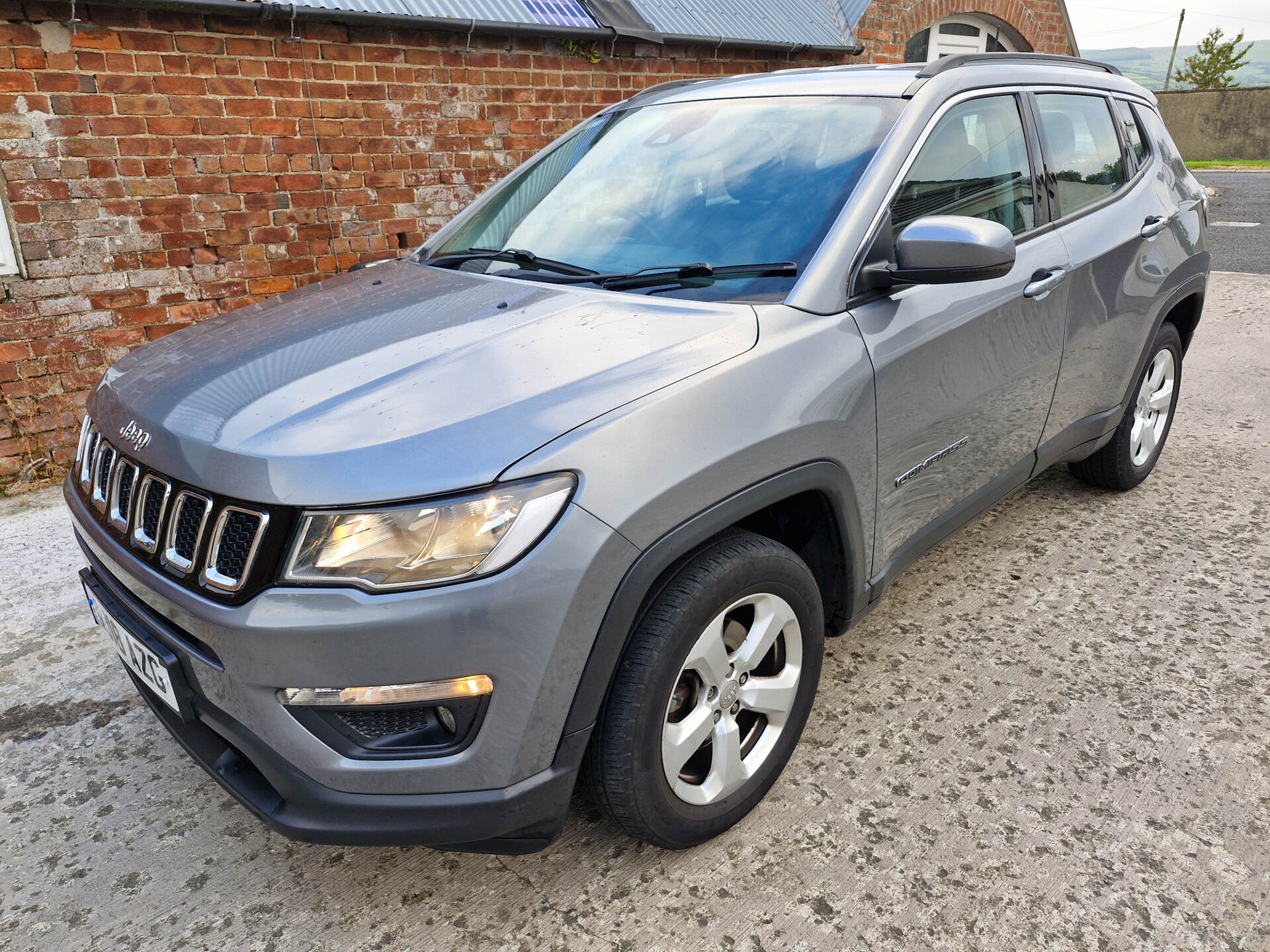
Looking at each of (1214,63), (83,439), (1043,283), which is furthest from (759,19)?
(1214,63)

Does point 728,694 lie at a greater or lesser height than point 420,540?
lesser

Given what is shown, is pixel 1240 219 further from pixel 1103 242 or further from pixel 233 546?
pixel 233 546

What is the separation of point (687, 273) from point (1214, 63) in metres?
59.9

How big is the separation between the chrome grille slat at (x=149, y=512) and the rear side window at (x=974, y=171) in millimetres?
1920

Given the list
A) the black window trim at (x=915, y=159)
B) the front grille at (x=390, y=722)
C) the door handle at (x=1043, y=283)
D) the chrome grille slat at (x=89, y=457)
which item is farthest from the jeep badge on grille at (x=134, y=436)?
the door handle at (x=1043, y=283)

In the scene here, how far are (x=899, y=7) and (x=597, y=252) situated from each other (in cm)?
823

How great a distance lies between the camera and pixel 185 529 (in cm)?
184

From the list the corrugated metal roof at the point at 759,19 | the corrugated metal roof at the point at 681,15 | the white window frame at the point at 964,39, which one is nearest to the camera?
the corrugated metal roof at the point at 681,15

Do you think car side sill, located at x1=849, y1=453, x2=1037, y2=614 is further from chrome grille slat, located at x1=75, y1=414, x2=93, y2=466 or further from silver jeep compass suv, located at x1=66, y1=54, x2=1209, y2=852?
chrome grille slat, located at x1=75, y1=414, x2=93, y2=466

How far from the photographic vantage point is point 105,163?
4660 mm

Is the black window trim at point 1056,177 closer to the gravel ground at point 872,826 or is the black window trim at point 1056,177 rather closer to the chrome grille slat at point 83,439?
the gravel ground at point 872,826

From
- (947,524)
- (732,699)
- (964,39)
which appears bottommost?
(732,699)

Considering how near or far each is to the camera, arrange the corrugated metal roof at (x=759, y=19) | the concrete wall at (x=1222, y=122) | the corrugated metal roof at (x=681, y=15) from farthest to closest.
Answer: the concrete wall at (x=1222, y=122)
the corrugated metal roof at (x=759, y=19)
the corrugated metal roof at (x=681, y=15)

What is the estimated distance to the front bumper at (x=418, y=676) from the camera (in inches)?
64.2
